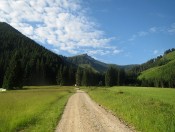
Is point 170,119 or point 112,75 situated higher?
point 112,75

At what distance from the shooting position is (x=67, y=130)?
18766 millimetres

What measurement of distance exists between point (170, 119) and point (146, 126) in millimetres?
1685

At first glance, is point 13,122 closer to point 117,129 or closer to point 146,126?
point 117,129

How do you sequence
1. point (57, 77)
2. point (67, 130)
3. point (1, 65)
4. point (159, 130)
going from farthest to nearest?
1. point (57, 77)
2. point (1, 65)
3. point (67, 130)
4. point (159, 130)

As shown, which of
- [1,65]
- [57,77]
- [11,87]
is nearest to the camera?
[11,87]

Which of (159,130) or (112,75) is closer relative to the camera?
(159,130)

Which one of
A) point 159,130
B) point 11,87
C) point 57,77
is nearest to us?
point 159,130

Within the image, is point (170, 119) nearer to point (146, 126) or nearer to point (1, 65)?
point (146, 126)

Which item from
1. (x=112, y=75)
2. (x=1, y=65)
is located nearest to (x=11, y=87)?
(x=1, y=65)

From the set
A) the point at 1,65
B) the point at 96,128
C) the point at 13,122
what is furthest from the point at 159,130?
the point at 1,65

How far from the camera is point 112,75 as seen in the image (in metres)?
197

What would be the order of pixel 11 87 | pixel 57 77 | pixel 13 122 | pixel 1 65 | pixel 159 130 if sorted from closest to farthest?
pixel 159 130
pixel 13 122
pixel 11 87
pixel 1 65
pixel 57 77

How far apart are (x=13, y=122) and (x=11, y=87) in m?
88.8

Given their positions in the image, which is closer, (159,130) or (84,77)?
(159,130)
